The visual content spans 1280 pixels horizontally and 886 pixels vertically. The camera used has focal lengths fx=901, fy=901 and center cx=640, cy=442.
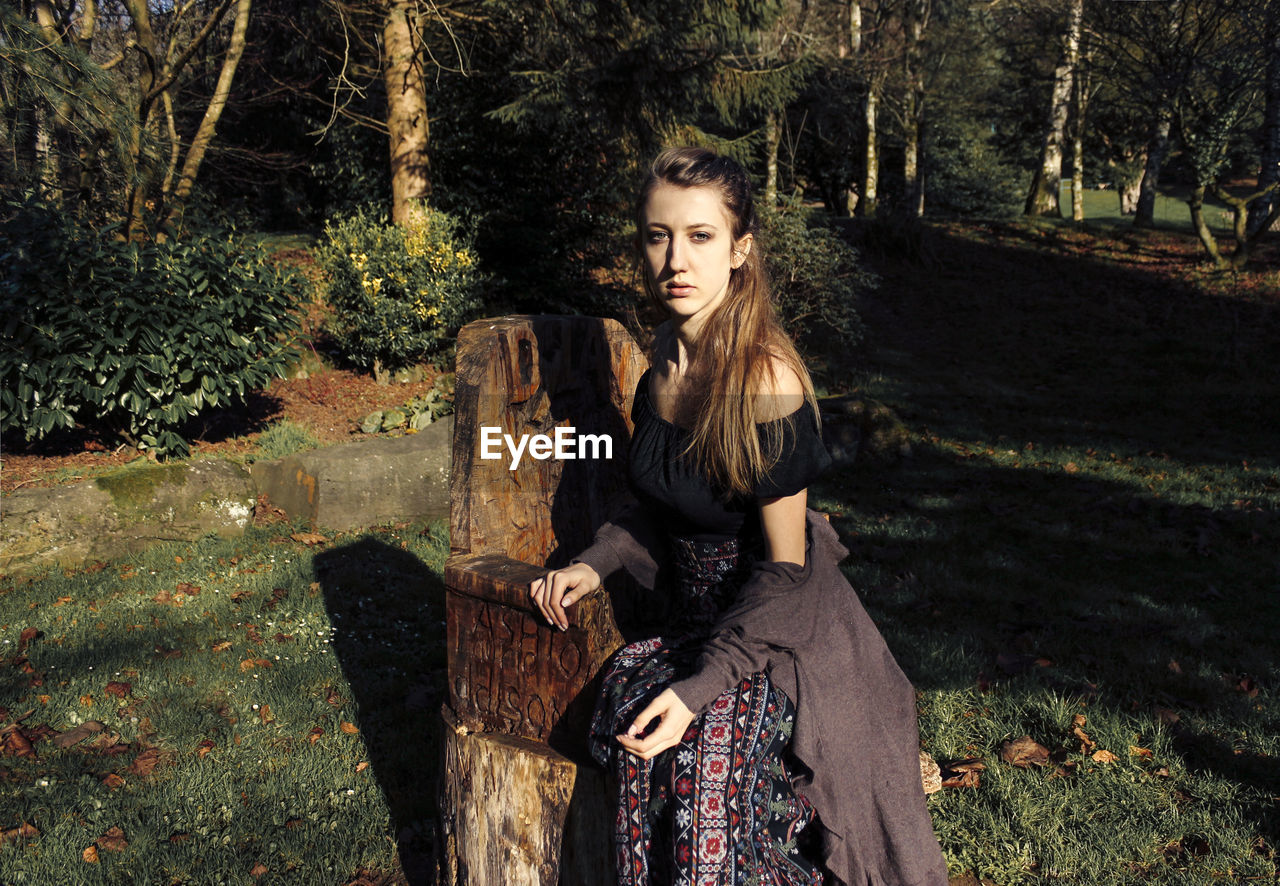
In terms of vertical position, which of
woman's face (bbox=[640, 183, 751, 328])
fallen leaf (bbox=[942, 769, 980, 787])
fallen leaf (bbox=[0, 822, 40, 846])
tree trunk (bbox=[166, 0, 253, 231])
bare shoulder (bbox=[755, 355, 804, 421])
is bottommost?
fallen leaf (bbox=[0, 822, 40, 846])

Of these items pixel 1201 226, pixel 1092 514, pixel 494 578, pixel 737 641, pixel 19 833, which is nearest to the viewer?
pixel 737 641

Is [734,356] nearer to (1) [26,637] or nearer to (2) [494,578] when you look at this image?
(2) [494,578]

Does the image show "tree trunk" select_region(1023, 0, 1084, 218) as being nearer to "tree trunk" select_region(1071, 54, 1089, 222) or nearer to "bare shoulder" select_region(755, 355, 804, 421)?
"tree trunk" select_region(1071, 54, 1089, 222)

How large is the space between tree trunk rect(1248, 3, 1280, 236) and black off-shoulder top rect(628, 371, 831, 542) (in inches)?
510

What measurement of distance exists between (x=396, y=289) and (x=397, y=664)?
5.93 metres

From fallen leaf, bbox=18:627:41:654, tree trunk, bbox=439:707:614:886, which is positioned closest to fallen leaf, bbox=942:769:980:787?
tree trunk, bbox=439:707:614:886

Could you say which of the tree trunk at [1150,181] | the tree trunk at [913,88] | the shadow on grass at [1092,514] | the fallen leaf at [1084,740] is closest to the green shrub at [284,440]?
the shadow on grass at [1092,514]

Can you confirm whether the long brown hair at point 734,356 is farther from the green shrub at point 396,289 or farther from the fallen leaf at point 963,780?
the green shrub at point 396,289

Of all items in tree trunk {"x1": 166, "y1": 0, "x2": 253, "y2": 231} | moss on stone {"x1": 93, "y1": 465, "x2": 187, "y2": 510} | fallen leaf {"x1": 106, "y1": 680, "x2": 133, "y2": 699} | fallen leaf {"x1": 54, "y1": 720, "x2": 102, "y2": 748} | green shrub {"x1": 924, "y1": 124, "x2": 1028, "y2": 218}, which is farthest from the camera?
green shrub {"x1": 924, "y1": 124, "x2": 1028, "y2": 218}

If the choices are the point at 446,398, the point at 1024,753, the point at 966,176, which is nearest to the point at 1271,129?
the point at 966,176

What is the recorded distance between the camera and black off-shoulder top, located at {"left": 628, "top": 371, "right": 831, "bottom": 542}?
7.05ft

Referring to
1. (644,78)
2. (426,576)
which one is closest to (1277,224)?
(644,78)

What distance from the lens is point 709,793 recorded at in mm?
1965

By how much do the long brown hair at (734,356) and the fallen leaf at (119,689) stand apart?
10.4 feet
